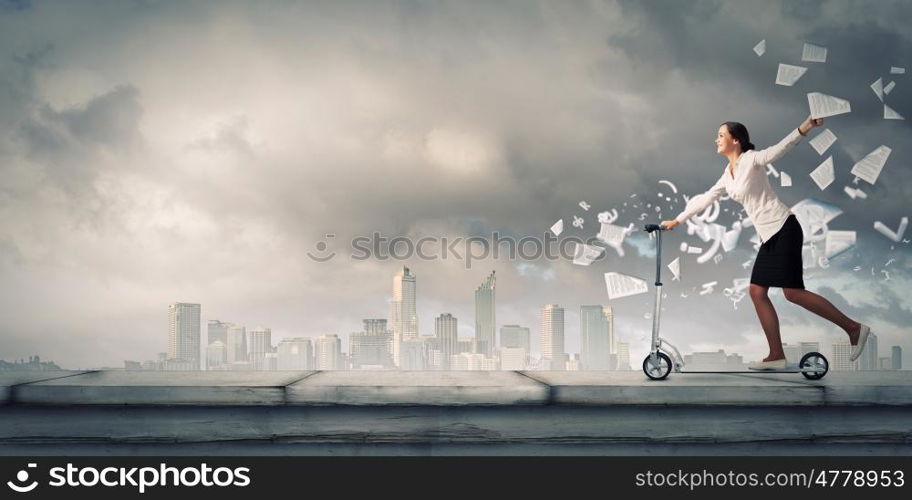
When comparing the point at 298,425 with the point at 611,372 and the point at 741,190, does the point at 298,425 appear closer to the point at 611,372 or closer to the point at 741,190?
the point at 611,372

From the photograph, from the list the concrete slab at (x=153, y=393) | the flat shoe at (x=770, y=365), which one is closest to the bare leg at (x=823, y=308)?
the flat shoe at (x=770, y=365)

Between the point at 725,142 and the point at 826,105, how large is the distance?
606mm

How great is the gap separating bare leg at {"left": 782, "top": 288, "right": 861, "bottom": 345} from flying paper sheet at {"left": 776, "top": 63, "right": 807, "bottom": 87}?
1.43m

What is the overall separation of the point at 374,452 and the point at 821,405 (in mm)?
2258

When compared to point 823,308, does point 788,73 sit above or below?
above

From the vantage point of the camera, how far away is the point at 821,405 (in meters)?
3.83

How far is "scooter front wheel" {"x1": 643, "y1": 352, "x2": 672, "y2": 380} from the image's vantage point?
13.6 feet

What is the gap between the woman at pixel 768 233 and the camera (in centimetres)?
427

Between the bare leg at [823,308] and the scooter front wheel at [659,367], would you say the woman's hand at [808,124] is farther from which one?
the scooter front wheel at [659,367]

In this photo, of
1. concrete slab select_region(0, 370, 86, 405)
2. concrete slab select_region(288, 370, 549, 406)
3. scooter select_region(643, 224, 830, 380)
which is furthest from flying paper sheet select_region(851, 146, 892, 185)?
concrete slab select_region(0, 370, 86, 405)

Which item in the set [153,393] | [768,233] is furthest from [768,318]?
[153,393]

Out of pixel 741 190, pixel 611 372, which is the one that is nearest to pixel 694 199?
pixel 741 190

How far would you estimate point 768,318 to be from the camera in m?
4.43

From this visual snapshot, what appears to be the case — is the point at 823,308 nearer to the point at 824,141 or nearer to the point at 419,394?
the point at 824,141
